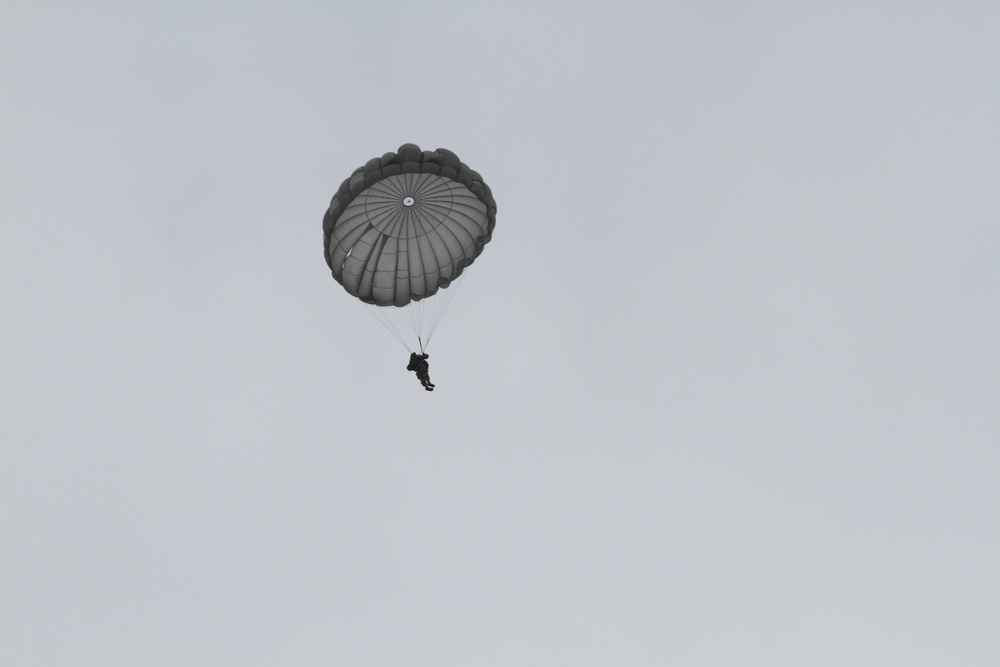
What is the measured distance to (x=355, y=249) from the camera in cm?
2825

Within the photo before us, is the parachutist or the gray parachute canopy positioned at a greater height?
the gray parachute canopy

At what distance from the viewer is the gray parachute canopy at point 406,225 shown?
26719mm

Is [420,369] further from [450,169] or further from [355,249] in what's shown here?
[450,169]

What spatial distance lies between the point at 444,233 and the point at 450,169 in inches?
89.3

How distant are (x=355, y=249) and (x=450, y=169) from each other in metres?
3.74

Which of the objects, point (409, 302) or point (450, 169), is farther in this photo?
point (409, 302)

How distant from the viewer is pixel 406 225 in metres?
28.1

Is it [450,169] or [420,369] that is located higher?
[450,169]

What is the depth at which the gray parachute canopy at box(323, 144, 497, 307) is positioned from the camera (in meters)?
26.7

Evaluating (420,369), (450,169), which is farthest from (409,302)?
(450,169)

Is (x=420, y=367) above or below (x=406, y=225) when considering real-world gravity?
below

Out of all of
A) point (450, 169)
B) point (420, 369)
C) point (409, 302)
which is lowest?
point (420, 369)

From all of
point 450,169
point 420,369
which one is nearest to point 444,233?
point 450,169

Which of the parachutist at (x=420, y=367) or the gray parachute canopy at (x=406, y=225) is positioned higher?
the gray parachute canopy at (x=406, y=225)
